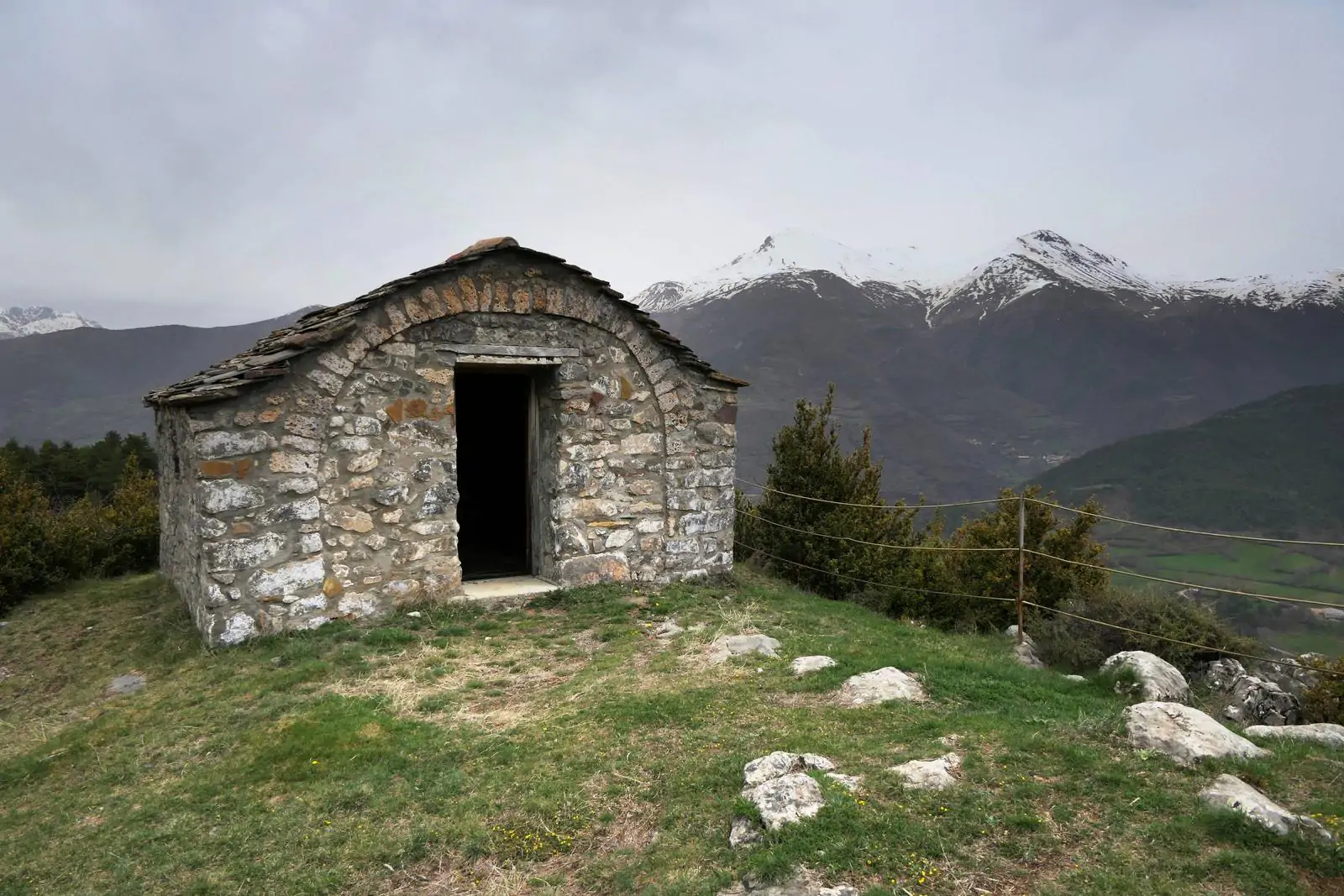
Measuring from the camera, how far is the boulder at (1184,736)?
378cm

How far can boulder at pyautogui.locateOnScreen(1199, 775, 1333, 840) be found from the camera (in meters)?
3.05

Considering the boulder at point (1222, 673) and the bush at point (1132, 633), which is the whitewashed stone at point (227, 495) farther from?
the boulder at point (1222, 673)

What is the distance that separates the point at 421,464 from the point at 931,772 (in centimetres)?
566

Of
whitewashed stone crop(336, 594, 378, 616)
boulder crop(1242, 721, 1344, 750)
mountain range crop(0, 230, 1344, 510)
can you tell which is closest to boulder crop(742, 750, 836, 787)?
boulder crop(1242, 721, 1344, 750)

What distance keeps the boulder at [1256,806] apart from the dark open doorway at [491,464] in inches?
376

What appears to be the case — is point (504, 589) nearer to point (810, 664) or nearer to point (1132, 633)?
point (810, 664)

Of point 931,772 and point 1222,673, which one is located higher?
point 931,772

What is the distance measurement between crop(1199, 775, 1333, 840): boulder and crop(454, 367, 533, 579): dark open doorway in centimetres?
954

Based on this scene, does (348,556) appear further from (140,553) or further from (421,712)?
(140,553)

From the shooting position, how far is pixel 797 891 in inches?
115

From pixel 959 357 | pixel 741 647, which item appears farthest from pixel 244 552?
pixel 959 357

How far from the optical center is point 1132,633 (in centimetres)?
729

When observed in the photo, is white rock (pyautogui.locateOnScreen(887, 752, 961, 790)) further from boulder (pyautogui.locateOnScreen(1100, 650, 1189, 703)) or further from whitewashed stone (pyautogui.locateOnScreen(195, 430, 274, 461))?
whitewashed stone (pyautogui.locateOnScreen(195, 430, 274, 461))

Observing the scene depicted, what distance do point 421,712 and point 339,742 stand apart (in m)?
0.67
